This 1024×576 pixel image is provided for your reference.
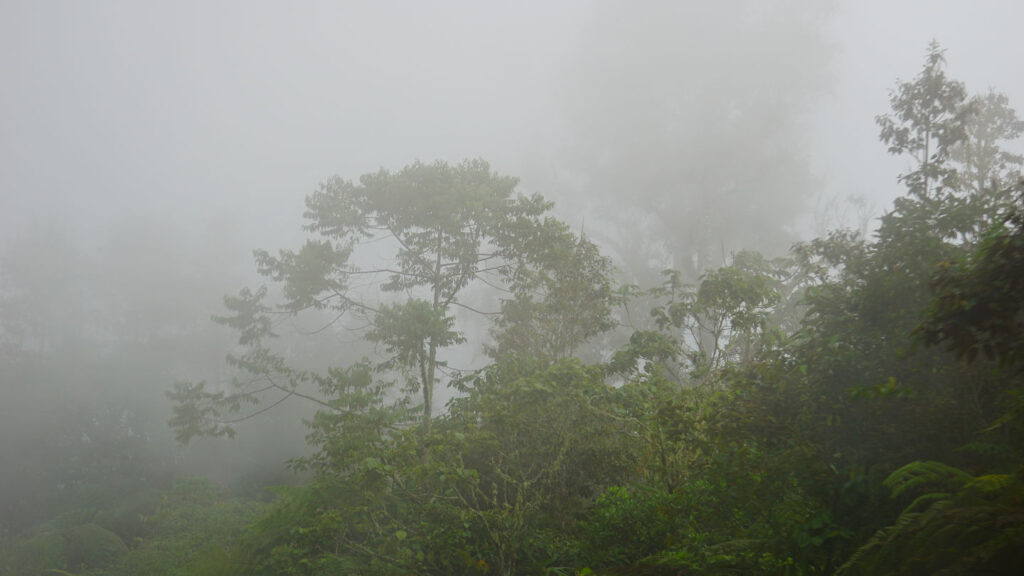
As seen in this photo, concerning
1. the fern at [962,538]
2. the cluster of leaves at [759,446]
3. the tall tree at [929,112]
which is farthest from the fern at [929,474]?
the tall tree at [929,112]

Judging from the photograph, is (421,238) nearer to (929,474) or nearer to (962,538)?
(929,474)

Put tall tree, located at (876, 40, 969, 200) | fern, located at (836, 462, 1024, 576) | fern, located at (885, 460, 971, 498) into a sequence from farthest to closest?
tall tree, located at (876, 40, 969, 200) < fern, located at (885, 460, 971, 498) < fern, located at (836, 462, 1024, 576)

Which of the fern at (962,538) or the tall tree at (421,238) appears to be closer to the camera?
the fern at (962,538)

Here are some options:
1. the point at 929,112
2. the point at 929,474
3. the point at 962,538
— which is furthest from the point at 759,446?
the point at 929,112

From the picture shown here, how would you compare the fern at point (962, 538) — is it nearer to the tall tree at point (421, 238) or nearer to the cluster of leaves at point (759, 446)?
the cluster of leaves at point (759, 446)

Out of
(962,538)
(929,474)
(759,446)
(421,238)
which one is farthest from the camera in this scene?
(421,238)

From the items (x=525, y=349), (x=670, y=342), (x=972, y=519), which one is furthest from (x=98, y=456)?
(x=972, y=519)

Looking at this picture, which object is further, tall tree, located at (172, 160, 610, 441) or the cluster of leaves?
tall tree, located at (172, 160, 610, 441)

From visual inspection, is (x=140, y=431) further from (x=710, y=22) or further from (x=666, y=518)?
(x=710, y=22)

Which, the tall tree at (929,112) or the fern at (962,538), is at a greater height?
the tall tree at (929,112)

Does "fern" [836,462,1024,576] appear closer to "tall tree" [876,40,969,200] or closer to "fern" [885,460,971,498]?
"fern" [885,460,971,498]

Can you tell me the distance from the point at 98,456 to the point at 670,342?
88.7 ft

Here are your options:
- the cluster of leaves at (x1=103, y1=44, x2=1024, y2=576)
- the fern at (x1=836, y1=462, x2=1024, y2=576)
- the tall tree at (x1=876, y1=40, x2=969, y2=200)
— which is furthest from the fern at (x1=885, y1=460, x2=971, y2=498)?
the tall tree at (x1=876, y1=40, x2=969, y2=200)

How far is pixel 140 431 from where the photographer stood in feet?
93.2
